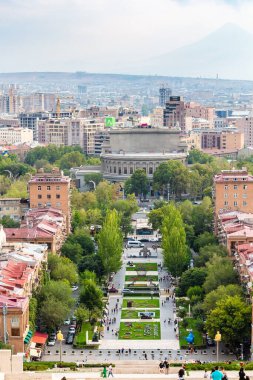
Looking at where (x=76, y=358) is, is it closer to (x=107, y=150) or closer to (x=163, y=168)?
(x=163, y=168)

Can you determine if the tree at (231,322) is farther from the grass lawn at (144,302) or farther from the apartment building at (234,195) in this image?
the apartment building at (234,195)

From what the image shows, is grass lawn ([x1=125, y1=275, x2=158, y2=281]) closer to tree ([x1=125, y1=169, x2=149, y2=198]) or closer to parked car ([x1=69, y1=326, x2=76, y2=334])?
parked car ([x1=69, y1=326, x2=76, y2=334])

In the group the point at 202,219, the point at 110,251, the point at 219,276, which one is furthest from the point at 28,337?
the point at 202,219

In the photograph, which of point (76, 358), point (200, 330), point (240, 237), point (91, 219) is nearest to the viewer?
point (76, 358)

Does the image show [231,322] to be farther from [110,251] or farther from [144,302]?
[110,251]

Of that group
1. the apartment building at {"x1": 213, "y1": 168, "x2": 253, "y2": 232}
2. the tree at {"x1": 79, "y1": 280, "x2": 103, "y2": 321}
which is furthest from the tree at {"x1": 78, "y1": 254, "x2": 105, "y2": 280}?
the apartment building at {"x1": 213, "y1": 168, "x2": 253, "y2": 232}

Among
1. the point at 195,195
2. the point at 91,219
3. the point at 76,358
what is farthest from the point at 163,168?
the point at 76,358
